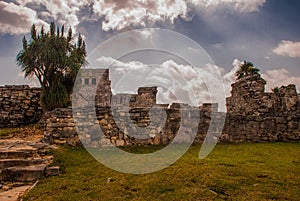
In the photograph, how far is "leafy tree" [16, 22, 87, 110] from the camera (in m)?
14.2

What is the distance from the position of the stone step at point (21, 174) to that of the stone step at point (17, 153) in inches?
33.7

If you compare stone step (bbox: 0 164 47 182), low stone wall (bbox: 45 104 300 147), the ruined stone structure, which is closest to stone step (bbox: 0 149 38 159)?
stone step (bbox: 0 164 47 182)

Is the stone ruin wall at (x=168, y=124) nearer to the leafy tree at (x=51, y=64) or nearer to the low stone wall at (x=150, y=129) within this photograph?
the low stone wall at (x=150, y=129)

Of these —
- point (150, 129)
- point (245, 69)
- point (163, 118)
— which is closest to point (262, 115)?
point (163, 118)

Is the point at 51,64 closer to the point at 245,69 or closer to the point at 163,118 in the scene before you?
the point at 163,118

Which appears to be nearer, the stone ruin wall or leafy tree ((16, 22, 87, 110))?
the stone ruin wall

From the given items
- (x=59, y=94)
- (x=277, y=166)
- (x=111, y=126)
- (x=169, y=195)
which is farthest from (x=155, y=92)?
(x=169, y=195)

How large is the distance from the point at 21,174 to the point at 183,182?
3327mm

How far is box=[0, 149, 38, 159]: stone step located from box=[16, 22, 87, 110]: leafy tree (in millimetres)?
8256

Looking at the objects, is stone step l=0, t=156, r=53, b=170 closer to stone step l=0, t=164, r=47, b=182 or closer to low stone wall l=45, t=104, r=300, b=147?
stone step l=0, t=164, r=47, b=182

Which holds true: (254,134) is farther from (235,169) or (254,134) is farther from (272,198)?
(272,198)

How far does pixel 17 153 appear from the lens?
5898mm

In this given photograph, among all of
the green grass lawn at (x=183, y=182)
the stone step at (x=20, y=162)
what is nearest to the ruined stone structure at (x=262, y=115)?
the green grass lawn at (x=183, y=182)

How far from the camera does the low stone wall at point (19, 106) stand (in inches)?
537
